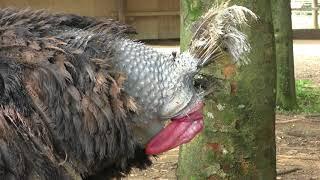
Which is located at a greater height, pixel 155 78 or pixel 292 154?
pixel 155 78

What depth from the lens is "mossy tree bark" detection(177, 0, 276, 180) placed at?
139 inches

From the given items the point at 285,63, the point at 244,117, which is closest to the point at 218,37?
the point at 244,117

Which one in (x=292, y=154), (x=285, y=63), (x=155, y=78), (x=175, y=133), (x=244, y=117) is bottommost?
(x=292, y=154)

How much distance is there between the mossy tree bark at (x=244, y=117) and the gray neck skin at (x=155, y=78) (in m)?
2.03

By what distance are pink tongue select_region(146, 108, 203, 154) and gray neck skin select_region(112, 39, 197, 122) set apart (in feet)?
0.11

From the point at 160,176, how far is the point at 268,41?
2051mm

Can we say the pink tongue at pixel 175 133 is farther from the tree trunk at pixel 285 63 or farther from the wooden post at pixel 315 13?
the wooden post at pixel 315 13

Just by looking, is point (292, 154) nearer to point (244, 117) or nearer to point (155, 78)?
point (244, 117)

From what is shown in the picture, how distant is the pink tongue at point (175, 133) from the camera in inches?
57.2

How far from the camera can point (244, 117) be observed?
3566 millimetres

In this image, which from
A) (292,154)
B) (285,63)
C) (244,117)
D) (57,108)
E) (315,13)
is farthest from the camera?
(315,13)

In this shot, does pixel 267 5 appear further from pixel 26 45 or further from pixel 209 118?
pixel 26 45

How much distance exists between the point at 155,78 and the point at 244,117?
225 cm

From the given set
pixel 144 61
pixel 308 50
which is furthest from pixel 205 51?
pixel 308 50
